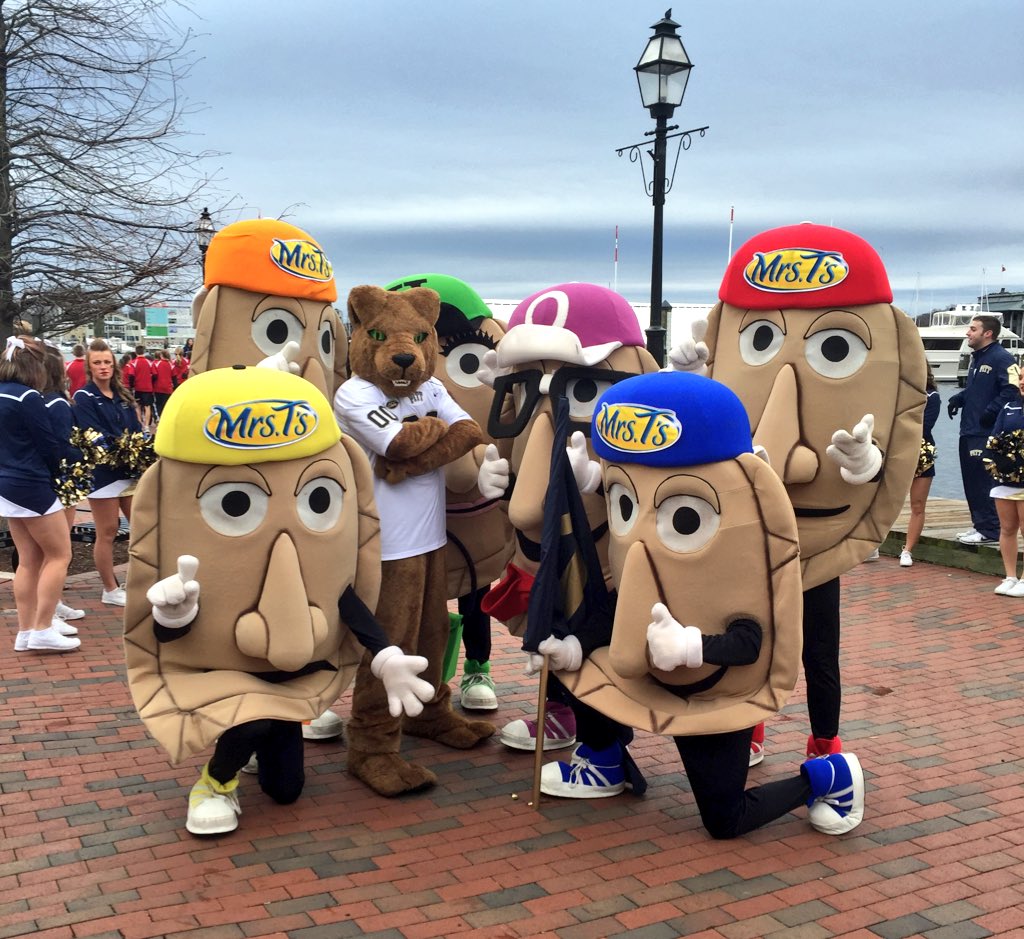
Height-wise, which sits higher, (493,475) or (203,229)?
(203,229)

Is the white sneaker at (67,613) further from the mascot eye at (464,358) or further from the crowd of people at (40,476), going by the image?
the mascot eye at (464,358)

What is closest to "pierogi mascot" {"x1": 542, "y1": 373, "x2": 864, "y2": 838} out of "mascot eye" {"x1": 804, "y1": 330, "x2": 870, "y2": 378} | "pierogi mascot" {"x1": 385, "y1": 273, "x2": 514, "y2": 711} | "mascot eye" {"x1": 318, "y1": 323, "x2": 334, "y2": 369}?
"mascot eye" {"x1": 804, "y1": 330, "x2": 870, "y2": 378}

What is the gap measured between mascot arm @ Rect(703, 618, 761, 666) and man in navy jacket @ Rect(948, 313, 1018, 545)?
21.3 feet

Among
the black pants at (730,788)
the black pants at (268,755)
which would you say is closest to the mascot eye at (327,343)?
the black pants at (268,755)

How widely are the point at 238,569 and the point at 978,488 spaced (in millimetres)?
8394

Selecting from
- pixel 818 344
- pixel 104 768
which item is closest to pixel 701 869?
pixel 818 344

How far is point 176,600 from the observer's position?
3.75 meters

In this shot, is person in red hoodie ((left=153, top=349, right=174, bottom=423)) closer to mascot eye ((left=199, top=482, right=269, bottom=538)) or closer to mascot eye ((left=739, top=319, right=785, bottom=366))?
mascot eye ((left=199, top=482, right=269, bottom=538))

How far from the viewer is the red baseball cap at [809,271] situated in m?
4.25

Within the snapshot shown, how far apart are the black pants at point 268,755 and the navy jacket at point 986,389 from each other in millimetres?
7263

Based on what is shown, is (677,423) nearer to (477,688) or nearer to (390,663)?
(390,663)

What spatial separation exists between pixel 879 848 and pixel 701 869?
2.43 ft

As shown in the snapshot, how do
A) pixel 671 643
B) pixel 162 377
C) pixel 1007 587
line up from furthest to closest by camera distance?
1. pixel 162 377
2. pixel 1007 587
3. pixel 671 643

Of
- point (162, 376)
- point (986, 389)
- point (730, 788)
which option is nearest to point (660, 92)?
point (986, 389)
